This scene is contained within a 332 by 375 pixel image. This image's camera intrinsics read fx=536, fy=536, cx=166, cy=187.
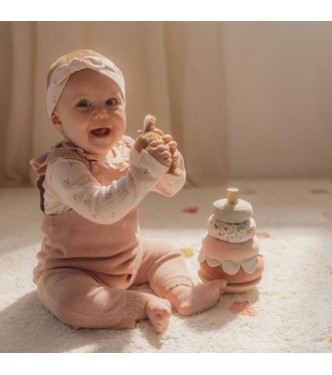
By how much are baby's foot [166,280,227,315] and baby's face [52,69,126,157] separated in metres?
0.33

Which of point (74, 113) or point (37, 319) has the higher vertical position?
point (74, 113)

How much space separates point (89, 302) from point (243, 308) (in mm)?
317

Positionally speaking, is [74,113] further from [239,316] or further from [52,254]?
[239,316]

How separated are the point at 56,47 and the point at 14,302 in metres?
0.94

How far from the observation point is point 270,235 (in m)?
1.47

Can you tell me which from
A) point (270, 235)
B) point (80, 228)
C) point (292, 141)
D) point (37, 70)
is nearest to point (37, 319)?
point (80, 228)

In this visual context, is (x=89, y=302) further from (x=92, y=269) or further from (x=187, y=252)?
(x=187, y=252)

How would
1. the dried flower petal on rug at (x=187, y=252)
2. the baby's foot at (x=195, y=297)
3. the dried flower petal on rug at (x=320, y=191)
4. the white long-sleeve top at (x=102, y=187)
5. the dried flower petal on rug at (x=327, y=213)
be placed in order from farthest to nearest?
the dried flower petal on rug at (x=320, y=191) → the dried flower petal on rug at (x=327, y=213) → the dried flower petal on rug at (x=187, y=252) → the baby's foot at (x=195, y=297) → the white long-sleeve top at (x=102, y=187)

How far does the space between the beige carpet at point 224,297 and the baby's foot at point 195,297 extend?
0.02m

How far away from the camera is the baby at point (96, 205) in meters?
0.98

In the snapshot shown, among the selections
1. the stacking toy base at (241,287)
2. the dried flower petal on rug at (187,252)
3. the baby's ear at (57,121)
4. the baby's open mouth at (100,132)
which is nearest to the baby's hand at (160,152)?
the baby's open mouth at (100,132)

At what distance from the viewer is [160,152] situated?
98 centimetres

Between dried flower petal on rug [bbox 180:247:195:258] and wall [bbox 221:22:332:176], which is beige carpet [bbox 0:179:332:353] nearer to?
dried flower petal on rug [bbox 180:247:195:258]

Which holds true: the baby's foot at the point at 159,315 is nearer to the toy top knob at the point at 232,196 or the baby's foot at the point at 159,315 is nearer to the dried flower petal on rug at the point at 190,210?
the toy top knob at the point at 232,196
